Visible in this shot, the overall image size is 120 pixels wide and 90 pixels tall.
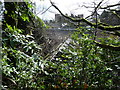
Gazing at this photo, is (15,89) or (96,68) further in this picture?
(96,68)

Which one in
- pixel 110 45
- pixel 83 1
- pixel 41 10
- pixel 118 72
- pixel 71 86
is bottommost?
pixel 71 86

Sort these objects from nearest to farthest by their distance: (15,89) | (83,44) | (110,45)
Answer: (15,89)
(83,44)
(110,45)

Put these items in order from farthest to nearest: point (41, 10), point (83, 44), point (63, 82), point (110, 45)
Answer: point (41, 10) → point (110, 45) → point (63, 82) → point (83, 44)

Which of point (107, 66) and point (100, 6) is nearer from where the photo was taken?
point (107, 66)

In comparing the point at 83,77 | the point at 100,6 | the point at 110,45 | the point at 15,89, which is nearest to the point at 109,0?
the point at 100,6

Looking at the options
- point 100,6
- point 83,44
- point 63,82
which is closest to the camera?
point 83,44

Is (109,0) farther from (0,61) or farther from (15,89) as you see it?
(0,61)

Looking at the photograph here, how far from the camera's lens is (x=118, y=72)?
200 cm

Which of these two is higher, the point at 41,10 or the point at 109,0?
the point at 109,0

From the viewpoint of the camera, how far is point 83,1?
2951 millimetres

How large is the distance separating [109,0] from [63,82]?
6.60 feet

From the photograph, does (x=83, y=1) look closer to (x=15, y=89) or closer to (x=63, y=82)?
(x=63, y=82)

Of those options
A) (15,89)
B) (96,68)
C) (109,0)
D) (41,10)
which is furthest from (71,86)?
(109,0)

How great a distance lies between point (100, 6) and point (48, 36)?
1.26m
